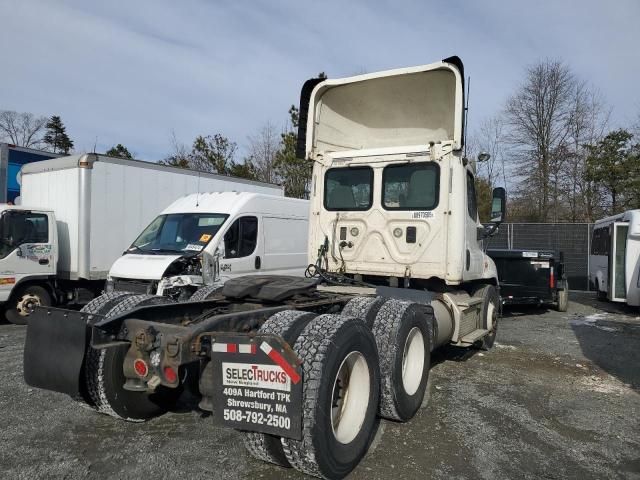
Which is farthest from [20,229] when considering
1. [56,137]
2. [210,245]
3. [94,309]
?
[56,137]

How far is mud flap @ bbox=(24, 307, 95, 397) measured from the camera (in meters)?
3.32

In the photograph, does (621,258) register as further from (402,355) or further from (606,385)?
(402,355)

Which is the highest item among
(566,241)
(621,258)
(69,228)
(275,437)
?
(566,241)

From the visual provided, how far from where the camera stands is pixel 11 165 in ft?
43.7

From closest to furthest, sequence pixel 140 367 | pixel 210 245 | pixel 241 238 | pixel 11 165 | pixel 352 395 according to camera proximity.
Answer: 1. pixel 140 367
2. pixel 352 395
3. pixel 210 245
4. pixel 241 238
5. pixel 11 165

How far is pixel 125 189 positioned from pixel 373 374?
841 cm

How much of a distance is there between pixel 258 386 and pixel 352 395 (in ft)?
3.28

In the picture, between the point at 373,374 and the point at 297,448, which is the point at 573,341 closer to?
the point at 373,374

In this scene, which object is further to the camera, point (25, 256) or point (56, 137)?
point (56, 137)

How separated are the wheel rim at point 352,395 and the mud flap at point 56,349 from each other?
5.84 ft

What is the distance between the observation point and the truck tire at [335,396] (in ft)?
9.80

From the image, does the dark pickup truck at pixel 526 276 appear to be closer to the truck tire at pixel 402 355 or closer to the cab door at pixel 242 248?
the cab door at pixel 242 248

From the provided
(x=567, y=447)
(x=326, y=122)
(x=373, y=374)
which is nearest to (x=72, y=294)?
(x=326, y=122)

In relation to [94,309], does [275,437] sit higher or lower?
lower
